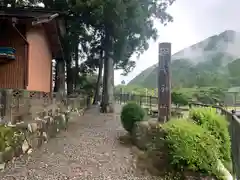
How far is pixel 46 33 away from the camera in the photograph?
580 inches

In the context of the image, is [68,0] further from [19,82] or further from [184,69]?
[184,69]

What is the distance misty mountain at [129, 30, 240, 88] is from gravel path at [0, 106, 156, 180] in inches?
1569

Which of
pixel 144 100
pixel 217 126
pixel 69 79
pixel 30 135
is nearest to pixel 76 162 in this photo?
pixel 30 135

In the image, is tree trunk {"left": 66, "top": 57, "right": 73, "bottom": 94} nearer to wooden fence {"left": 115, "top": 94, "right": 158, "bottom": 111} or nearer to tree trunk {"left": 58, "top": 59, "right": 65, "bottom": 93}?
tree trunk {"left": 58, "top": 59, "right": 65, "bottom": 93}

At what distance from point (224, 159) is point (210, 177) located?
0.93 meters

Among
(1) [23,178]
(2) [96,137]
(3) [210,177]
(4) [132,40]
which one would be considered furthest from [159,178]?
(4) [132,40]

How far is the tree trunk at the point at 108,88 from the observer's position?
1883 centimetres

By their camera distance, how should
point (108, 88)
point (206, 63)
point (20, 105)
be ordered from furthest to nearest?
point (206, 63) < point (108, 88) < point (20, 105)

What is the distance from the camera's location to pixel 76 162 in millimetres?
6156

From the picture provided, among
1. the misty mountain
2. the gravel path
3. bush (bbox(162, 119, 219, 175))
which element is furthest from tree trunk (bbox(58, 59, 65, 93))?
the misty mountain

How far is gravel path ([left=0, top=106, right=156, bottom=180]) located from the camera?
5.27m

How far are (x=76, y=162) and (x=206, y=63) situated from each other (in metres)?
66.4

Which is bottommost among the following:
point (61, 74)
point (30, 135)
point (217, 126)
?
point (30, 135)

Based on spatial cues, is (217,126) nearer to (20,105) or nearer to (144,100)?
(20,105)
